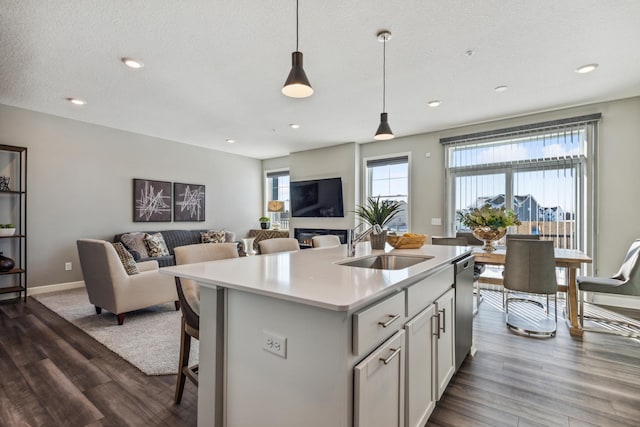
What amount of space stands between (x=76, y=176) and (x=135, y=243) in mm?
1360

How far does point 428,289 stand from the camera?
1.64m

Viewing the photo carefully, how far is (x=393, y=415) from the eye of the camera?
4.15 feet

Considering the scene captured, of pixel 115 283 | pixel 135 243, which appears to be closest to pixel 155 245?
pixel 135 243

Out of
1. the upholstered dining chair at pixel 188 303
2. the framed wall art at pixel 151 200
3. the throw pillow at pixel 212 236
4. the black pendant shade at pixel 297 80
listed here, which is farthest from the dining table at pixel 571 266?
the framed wall art at pixel 151 200

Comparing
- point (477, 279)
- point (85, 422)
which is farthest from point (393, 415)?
point (477, 279)

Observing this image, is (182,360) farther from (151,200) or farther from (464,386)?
(151,200)

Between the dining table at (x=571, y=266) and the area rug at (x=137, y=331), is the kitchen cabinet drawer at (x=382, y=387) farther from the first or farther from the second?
the dining table at (x=571, y=266)

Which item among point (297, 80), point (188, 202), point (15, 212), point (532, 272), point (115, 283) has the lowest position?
point (115, 283)

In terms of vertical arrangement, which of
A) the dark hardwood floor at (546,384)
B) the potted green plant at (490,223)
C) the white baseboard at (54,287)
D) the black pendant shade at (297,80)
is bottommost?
the dark hardwood floor at (546,384)

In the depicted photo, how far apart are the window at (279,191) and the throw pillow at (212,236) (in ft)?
5.90

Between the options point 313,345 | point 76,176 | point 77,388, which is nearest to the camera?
point 313,345

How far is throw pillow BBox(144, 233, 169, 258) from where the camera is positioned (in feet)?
16.7

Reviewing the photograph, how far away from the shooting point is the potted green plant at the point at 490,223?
10.8ft

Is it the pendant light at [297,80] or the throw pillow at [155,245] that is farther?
the throw pillow at [155,245]
